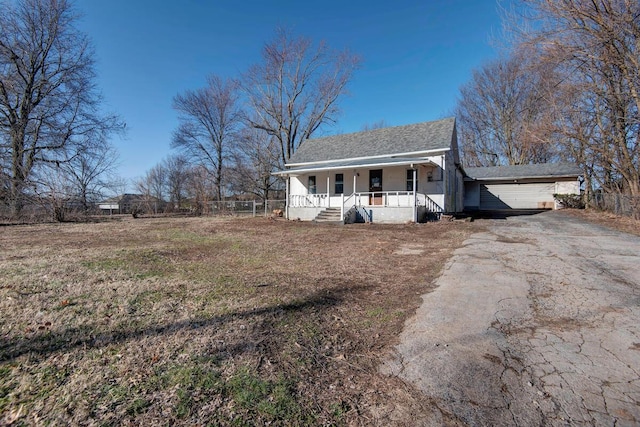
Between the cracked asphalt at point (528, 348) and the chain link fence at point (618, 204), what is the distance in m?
10.5

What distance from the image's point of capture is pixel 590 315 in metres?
3.44

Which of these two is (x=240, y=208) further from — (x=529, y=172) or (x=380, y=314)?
(x=529, y=172)

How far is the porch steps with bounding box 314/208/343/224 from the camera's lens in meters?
15.6

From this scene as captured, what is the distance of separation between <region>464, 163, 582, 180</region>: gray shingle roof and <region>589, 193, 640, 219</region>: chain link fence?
346 cm

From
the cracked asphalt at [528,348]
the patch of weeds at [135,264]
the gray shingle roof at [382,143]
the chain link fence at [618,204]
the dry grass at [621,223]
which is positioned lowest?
the cracked asphalt at [528,348]

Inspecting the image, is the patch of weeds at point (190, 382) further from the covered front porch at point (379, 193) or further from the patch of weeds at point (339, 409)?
the covered front porch at point (379, 193)

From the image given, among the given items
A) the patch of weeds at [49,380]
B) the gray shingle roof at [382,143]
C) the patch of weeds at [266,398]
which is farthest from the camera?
the gray shingle roof at [382,143]

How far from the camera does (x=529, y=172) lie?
23938mm

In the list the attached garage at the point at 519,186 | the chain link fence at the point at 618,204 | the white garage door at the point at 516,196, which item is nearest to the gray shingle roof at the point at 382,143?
the chain link fence at the point at 618,204

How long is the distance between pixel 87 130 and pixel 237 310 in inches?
993

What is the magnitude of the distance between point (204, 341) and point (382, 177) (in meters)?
15.1

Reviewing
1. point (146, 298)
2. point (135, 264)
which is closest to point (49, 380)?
point (146, 298)

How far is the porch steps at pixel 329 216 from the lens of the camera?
51.1 feet

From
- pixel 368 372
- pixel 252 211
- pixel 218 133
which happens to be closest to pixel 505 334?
pixel 368 372
